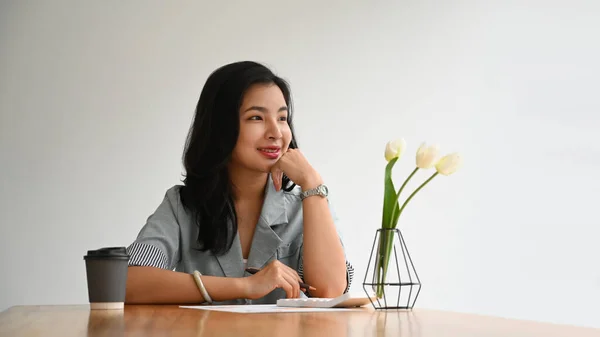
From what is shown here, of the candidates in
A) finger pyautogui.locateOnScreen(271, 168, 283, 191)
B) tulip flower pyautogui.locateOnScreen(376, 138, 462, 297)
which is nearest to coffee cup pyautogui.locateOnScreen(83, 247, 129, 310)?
tulip flower pyautogui.locateOnScreen(376, 138, 462, 297)

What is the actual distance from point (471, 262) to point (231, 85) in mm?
2106

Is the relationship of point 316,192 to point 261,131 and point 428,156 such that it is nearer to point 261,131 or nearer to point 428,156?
→ point 261,131

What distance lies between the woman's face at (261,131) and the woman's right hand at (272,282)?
0.44 m

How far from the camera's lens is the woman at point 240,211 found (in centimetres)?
181

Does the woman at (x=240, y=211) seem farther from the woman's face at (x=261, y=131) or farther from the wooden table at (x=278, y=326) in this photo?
the wooden table at (x=278, y=326)

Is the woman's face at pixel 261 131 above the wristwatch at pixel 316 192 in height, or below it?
above

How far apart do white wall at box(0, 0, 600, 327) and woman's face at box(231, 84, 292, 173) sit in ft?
4.58

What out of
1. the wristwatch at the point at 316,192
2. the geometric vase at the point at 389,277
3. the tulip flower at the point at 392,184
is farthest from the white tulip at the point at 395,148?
the wristwatch at the point at 316,192

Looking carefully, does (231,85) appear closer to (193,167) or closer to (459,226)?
(193,167)

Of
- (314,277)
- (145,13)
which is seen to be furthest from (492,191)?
(314,277)

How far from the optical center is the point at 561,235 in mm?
3766

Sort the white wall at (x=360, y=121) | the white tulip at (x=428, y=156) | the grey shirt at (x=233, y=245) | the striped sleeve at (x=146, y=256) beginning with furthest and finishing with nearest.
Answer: the white wall at (x=360, y=121), the grey shirt at (x=233, y=245), the striped sleeve at (x=146, y=256), the white tulip at (x=428, y=156)

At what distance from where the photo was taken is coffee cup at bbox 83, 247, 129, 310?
1309 millimetres

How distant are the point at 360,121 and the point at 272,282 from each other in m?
2.15
